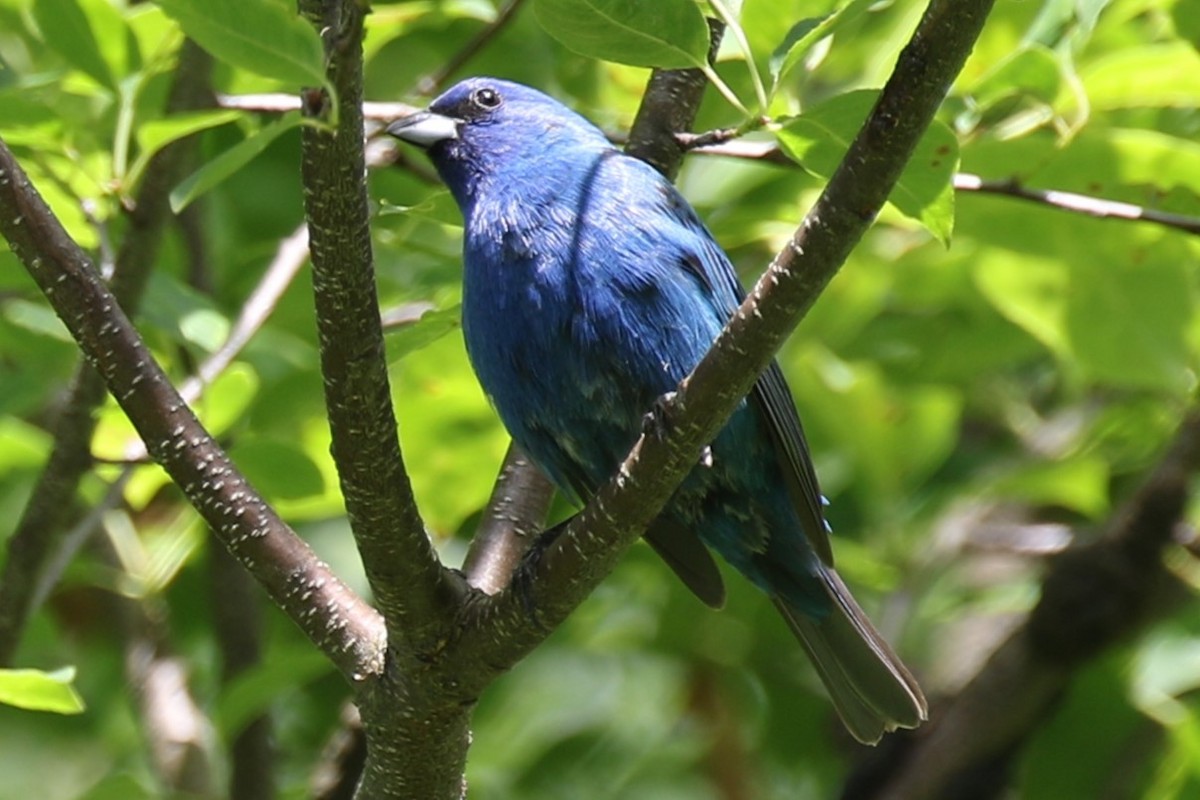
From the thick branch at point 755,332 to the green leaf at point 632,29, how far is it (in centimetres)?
38

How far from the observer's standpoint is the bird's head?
390cm

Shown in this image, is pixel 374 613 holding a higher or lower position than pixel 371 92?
higher

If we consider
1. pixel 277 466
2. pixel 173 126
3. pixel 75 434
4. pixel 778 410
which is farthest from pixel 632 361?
pixel 75 434

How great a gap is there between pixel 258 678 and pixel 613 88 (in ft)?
5.60

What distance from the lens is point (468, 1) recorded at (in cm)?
378

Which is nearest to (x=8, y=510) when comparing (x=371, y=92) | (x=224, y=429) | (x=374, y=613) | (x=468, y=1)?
(x=224, y=429)

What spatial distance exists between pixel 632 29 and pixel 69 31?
1.32m

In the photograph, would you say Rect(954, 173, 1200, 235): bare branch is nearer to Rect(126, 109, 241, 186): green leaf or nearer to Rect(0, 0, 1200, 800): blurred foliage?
Rect(0, 0, 1200, 800): blurred foliage

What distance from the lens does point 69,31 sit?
325cm

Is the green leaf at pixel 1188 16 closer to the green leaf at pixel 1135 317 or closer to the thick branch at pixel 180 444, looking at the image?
the green leaf at pixel 1135 317

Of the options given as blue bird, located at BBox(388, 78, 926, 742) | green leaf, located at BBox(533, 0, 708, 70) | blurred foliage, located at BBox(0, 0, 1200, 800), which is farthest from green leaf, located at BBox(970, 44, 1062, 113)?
green leaf, located at BBox(533, 0, 708, 70)

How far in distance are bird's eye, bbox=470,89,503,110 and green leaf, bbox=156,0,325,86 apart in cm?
220

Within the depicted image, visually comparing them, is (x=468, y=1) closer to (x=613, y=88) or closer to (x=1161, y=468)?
(x=613, y=88)

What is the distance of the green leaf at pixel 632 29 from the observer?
240 cm
